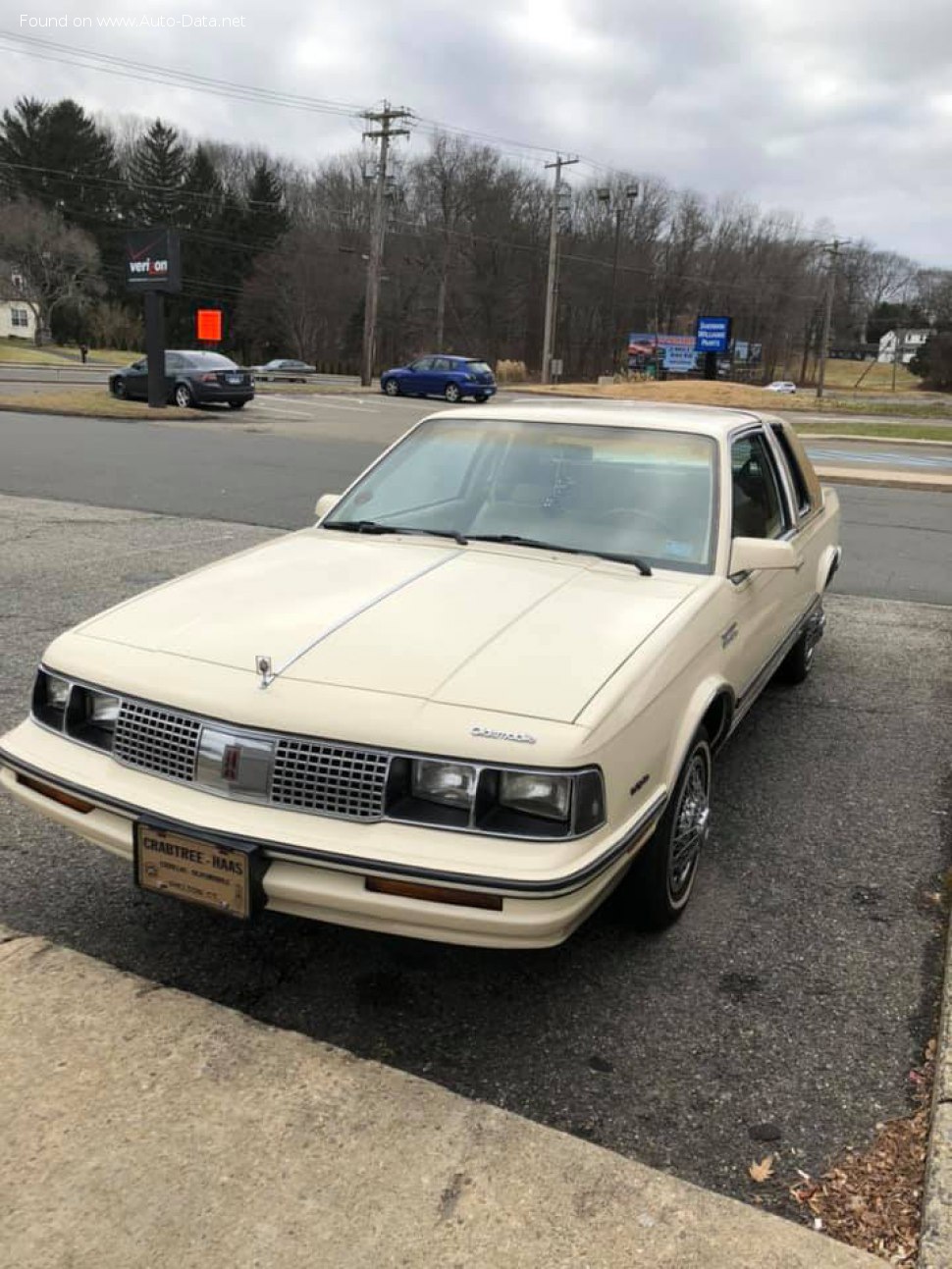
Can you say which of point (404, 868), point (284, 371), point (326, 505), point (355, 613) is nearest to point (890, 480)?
point (326, 505)

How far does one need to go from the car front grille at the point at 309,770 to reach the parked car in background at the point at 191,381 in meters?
25.3

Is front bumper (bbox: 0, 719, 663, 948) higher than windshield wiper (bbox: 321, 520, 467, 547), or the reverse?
windshield wiper (bbox: 321, 520, 467, 547)

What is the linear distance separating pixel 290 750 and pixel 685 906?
1554 millimetres

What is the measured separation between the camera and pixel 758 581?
4035 mm

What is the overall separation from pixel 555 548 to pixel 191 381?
80.5 ft

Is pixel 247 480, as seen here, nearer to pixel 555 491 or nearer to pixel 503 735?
pixel 555 491

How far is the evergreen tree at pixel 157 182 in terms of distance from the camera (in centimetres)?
8131

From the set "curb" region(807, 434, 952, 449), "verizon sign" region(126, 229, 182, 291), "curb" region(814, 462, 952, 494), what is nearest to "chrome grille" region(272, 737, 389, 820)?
"curb" region(814, 462, 952, 494)

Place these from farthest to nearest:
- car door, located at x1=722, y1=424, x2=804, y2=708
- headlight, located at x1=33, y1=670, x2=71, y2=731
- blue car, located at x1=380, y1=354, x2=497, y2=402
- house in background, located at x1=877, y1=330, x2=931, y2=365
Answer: house in background, located at x1=877, y1=330, x2=931, y2=365 → blue car, located at x1=380, y1=354, x2=497, y2=402 → car door, located at x1=722, y1=424, x2=804, y2=708 → headlight, located at x1=33, y1=670, x2=71, y2=731

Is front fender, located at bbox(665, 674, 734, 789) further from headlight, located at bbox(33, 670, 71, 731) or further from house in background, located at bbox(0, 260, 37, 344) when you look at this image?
house in background, located at bbox(0, 260, 37, 344)

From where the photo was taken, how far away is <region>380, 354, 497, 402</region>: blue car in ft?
122

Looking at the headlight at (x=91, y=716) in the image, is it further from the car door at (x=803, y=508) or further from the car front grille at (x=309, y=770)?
the car door at (x=803, y=508)

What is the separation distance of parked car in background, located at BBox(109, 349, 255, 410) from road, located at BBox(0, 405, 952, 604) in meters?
2.93

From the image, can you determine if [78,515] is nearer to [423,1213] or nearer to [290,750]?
[290,750]
